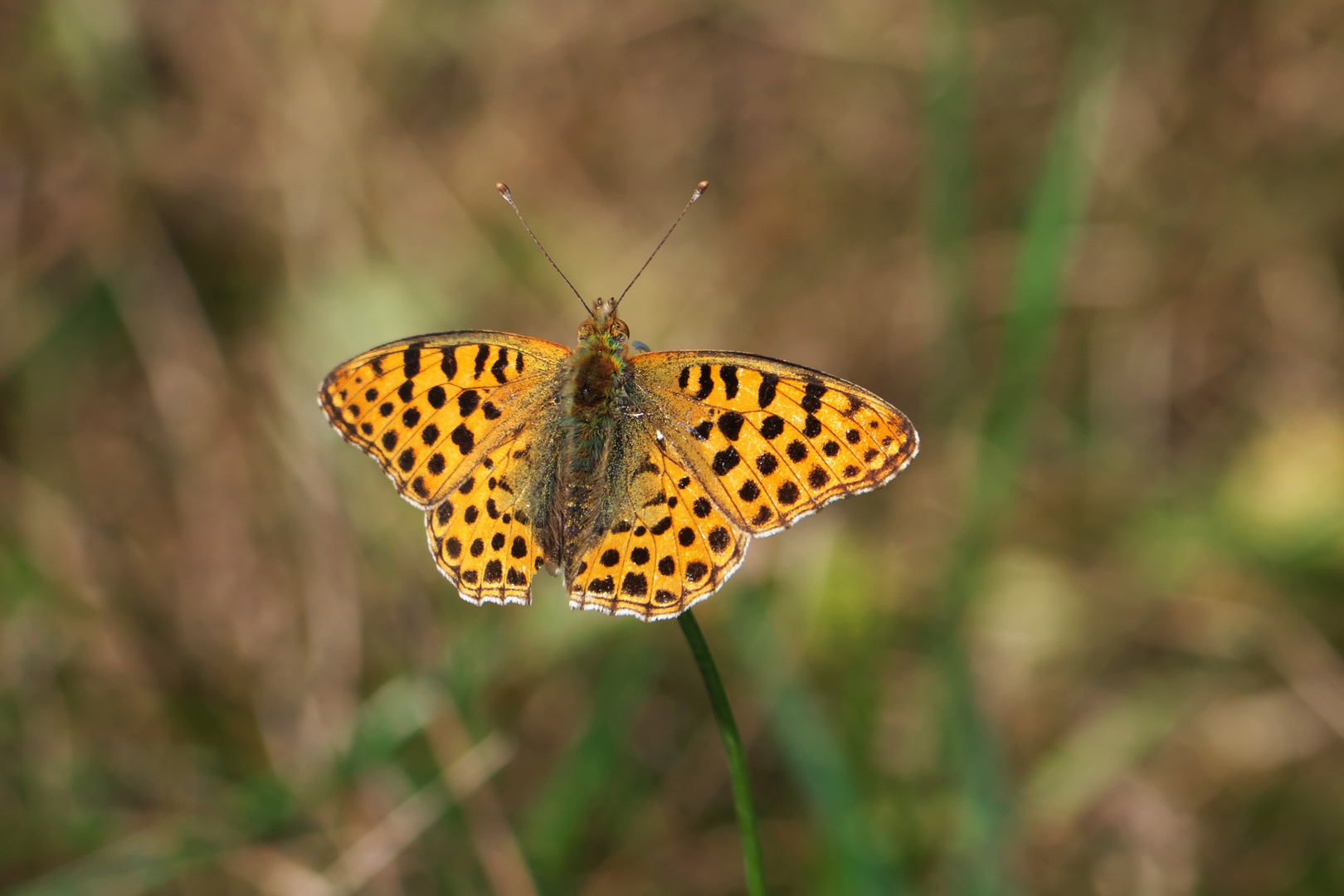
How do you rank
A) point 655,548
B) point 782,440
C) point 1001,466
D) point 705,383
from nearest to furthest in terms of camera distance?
point 655,548
point 782,440
point 705,383
point 1001,466

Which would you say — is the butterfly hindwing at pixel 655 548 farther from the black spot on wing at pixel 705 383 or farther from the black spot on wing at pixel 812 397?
the black spot on wing at pixel 812 397

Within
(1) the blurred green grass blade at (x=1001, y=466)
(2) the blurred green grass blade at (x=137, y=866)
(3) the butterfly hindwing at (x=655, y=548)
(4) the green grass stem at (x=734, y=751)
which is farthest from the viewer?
(2) the blurred green grass blade at (x=137, y=866)

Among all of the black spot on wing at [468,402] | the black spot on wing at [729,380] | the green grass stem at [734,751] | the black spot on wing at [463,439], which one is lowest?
the green grass stem at [734,751]

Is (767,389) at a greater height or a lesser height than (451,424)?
lesser

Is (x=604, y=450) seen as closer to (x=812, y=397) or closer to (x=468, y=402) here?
(x=468, y=402)

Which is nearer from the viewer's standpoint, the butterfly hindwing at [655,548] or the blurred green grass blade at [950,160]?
the butterfly hindwing at [655,548]

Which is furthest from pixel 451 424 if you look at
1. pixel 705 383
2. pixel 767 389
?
pixel 767 389

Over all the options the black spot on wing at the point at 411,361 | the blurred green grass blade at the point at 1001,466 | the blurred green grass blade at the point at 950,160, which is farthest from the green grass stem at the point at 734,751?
the blurred green grass blade at the point at 950,160
